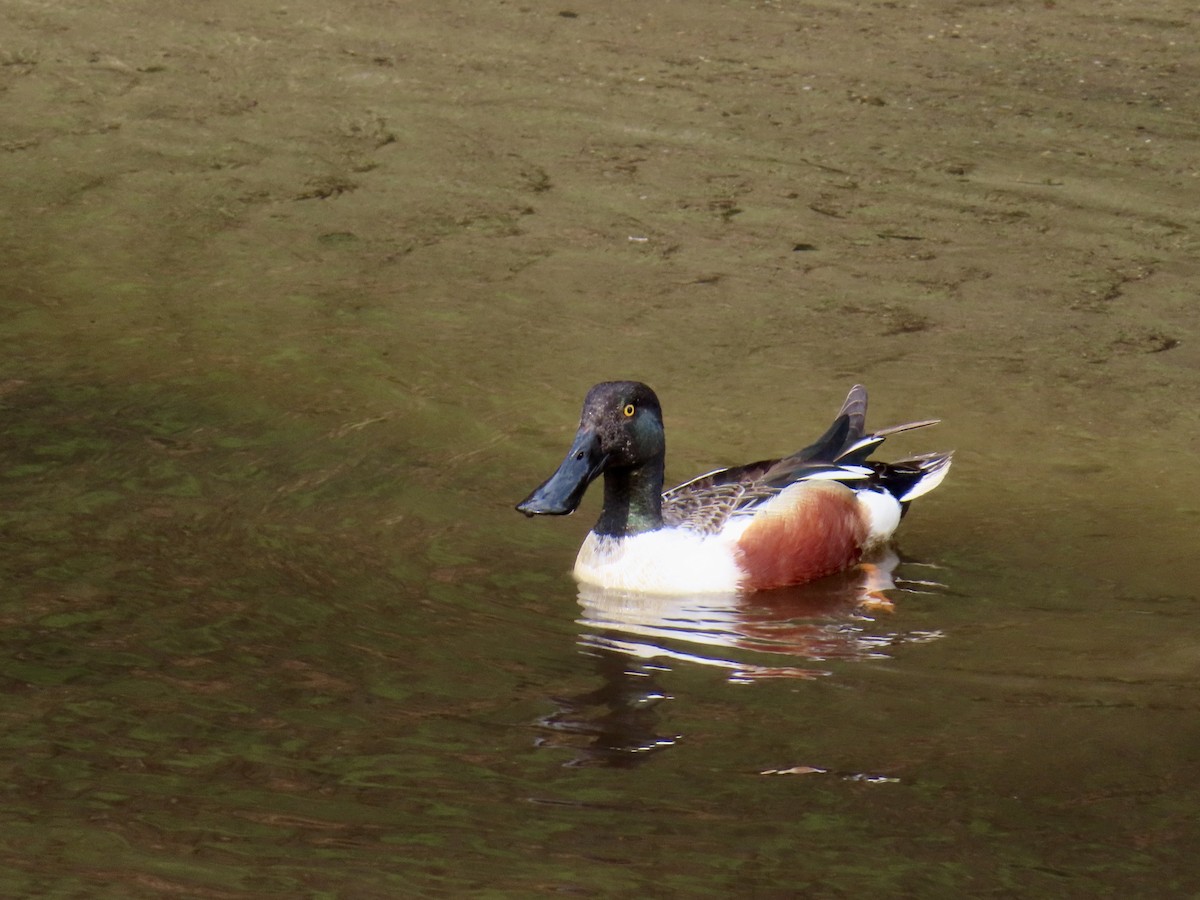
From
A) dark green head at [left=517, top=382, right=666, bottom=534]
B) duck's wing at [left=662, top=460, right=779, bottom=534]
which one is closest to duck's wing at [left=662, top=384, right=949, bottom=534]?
duck's wing at [left=662, top=460, right=779, bottom=534]

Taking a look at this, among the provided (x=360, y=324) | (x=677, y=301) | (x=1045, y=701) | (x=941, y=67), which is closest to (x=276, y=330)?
(x=360, y=324)

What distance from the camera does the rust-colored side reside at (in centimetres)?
612

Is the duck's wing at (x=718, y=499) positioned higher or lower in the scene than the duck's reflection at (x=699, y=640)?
higher

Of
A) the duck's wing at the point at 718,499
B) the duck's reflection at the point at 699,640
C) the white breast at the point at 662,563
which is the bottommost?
the duck's reflection at the point at 699,640

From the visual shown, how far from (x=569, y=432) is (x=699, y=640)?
5.25 feet

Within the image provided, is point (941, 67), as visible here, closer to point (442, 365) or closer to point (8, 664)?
point (442, 365)

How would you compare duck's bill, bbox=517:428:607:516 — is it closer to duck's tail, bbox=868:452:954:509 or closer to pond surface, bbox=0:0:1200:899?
pond surface, bbox=0:0:1200:899

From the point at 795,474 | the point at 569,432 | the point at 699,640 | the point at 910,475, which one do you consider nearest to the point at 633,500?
the point at 795,474

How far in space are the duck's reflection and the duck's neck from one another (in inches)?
10.8

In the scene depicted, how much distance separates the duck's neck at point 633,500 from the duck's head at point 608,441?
0.03 m

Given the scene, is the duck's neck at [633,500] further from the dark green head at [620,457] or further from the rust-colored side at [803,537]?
the rust-colored side at [803,537]

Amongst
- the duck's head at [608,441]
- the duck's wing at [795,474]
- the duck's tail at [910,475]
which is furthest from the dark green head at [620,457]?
the duck's tail at [910,475]

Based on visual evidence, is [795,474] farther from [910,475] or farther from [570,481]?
[570,481]

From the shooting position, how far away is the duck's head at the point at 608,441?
581cm
